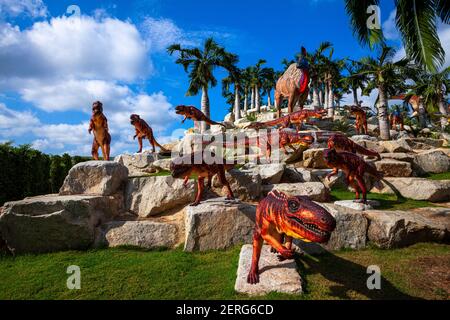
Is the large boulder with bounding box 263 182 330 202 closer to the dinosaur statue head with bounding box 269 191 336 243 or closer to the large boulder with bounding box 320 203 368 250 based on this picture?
the large boulder with bounding box 320 203 368 250

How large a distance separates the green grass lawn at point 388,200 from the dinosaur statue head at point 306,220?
5.67 meters

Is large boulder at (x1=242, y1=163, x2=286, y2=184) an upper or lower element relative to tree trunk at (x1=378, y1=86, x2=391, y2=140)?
lower

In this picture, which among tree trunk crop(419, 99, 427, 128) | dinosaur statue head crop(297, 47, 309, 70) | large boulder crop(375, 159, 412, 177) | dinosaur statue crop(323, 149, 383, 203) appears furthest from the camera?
tree trunk crop(419, 99, 427, 128)

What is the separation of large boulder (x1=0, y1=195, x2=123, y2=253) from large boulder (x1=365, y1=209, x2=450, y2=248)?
21.4 ft

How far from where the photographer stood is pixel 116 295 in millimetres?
4336

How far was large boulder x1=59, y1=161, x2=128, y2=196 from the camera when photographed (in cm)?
746

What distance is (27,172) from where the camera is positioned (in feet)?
37.6

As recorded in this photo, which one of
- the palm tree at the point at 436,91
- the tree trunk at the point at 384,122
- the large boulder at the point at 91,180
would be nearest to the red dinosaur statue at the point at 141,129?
the large boulder at the point at 91,180

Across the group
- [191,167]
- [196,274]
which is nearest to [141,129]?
[191,167]

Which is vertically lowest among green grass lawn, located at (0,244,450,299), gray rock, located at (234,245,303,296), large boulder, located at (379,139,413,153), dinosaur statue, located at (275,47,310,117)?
green grass lawn, located at (0,244,450,299)

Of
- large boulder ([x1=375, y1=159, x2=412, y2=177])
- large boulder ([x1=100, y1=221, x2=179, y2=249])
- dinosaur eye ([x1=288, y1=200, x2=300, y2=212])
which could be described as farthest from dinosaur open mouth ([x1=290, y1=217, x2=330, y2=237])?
large boulder ([x1=375, y1=159, x2=412, y2=177])

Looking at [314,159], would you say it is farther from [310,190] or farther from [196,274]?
[196,274]

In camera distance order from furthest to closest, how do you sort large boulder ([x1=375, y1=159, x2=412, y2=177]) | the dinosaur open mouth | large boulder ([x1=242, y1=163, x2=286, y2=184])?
large boulder ([x1=375, y1=159, x2=412, y2=177]) < large boulder ([x1=242, y1=163, x2=286, y2=184]) < the dinosaur open mouth

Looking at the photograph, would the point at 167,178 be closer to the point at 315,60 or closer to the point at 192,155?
the point at 192,155
